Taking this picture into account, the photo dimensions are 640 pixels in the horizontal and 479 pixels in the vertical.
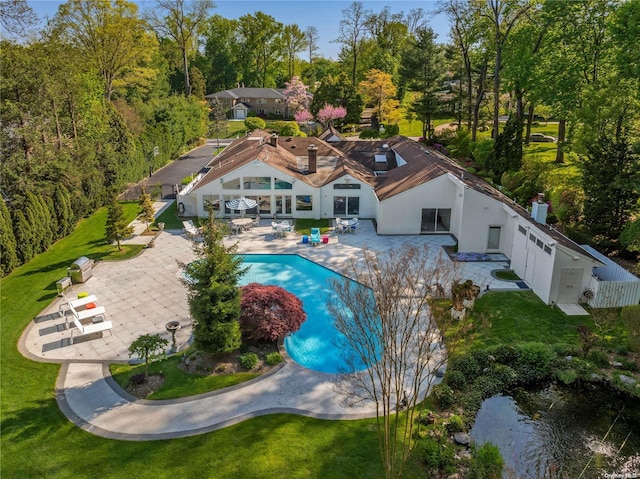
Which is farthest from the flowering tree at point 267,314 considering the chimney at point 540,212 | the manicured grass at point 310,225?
the chimney at point 540,212

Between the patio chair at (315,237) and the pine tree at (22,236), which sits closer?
the pine tree at (22,236)

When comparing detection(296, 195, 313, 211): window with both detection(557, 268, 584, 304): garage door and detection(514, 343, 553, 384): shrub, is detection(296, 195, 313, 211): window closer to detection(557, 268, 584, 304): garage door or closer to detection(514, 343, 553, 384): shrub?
detection(557, 268, 584, 304): garage door

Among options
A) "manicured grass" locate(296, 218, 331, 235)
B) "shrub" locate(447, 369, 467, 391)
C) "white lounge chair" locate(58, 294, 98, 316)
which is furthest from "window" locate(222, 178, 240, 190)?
"shrub" locate(447, 369, 467, 391)

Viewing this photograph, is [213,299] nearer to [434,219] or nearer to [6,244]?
[6,244]

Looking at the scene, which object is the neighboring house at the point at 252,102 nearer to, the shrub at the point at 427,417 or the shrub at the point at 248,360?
the shrub at the point at 248,360

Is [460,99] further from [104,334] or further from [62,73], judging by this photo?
[104,334]

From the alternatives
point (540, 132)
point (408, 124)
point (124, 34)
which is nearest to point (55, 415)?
point (124, 34)
